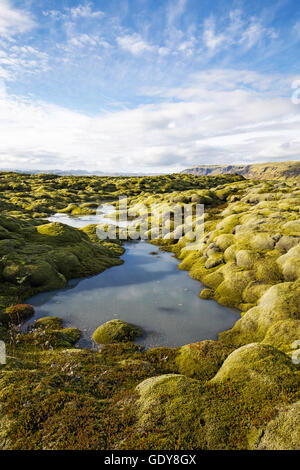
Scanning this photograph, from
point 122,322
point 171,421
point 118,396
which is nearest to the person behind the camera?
point 171,421

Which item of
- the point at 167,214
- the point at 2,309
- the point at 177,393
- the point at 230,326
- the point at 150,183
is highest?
the point at 150,183

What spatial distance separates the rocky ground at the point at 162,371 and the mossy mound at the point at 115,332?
0.09 metres

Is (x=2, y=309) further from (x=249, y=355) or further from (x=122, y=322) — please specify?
(x=249, y=355)

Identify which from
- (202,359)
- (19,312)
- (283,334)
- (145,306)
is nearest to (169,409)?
(202,359)

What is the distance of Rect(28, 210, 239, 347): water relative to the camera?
2145cm

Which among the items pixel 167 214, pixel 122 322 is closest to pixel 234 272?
pixel 122 322

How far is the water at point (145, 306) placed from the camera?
70.4 ft

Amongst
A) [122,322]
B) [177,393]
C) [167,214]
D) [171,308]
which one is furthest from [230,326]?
[167,214]

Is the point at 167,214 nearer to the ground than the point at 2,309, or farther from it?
farther from it

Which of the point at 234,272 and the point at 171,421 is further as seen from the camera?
the point at 234,272

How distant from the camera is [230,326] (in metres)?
22.6

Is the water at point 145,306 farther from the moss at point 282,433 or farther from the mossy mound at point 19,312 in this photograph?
the moss at point 282,433
